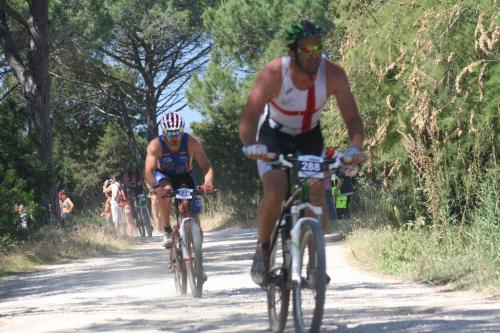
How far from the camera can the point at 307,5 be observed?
26250 mm

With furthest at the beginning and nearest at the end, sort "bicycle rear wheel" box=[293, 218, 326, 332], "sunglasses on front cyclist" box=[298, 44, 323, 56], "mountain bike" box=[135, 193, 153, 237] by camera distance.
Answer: "mountain bike" box=[135, 193, 153, 237], "sunglasses on front cyclist" box=[298, 44, 323, 56], "bicycle rear wheel" box=[293, 218, 326, 332]

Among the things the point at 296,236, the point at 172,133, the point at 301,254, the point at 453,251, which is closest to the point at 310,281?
the point at 301,254

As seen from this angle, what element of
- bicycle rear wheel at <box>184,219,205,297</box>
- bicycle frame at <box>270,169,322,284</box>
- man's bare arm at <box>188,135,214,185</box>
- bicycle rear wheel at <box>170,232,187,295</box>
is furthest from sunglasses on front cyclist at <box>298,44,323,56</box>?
bicycle rear wheel at <box>170,232,187,295</box>

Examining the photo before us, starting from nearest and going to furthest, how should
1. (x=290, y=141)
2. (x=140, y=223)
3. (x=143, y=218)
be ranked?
(x=290, y=141) → (x=143, y=218) → (x=140, y=223)

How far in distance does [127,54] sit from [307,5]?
52.3 feet

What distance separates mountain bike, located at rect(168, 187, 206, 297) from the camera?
10.1 m

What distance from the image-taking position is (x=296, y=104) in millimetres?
6613

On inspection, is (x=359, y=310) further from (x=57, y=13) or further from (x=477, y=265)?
(x=57, y=13)

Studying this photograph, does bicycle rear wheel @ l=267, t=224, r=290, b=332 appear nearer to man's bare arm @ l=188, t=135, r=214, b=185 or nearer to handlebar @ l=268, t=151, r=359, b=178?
handlebar @ l=268, t=151, r=359, b=178

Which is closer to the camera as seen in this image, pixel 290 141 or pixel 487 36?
pixel 290 141

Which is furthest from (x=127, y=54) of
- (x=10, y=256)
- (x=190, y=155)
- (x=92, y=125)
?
(x=190, y=155)

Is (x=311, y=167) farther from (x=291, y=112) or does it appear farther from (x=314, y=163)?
(x=291, y=112)

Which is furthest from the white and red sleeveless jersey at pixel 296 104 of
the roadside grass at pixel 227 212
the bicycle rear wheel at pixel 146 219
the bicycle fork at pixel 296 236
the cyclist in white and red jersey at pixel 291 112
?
the roadside grass at pixel 227 212

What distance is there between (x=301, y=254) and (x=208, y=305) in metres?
2.91
